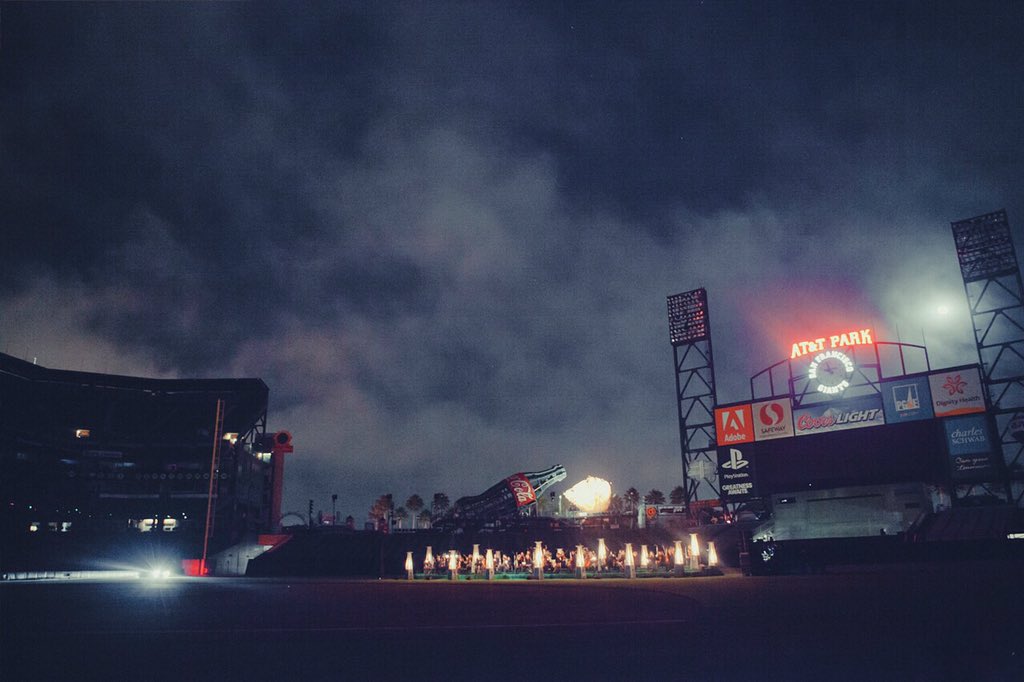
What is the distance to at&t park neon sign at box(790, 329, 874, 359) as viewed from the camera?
230ft

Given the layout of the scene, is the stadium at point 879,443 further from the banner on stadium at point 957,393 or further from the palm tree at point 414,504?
the palm tree at point 414,504

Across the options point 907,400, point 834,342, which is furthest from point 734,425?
point 907,400

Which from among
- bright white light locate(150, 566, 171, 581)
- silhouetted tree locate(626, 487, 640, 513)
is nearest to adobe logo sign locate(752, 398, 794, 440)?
bright white light locate(150, 566, 171, 581)

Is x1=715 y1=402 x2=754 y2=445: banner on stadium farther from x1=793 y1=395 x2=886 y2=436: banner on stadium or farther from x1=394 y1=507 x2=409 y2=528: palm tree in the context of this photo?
x1=394 y1=507 x2=409 y2=528: palm tree

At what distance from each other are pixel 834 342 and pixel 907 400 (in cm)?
930

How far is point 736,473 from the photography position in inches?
3004

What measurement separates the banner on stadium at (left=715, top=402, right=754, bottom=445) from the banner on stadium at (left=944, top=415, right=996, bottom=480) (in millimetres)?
19891

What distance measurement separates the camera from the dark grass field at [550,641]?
7598mm

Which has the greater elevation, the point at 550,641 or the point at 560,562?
the point at 550,641

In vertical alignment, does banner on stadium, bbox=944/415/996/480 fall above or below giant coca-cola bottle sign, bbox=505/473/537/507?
above

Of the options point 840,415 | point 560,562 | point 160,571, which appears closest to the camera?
point 560,562

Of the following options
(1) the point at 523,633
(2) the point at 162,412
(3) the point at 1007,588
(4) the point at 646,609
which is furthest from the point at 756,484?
(2) the point at 162,412

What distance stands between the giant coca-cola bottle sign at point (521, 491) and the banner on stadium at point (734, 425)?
28392 mm

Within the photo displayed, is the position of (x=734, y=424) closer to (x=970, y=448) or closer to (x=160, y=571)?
(x=970, y=448)
